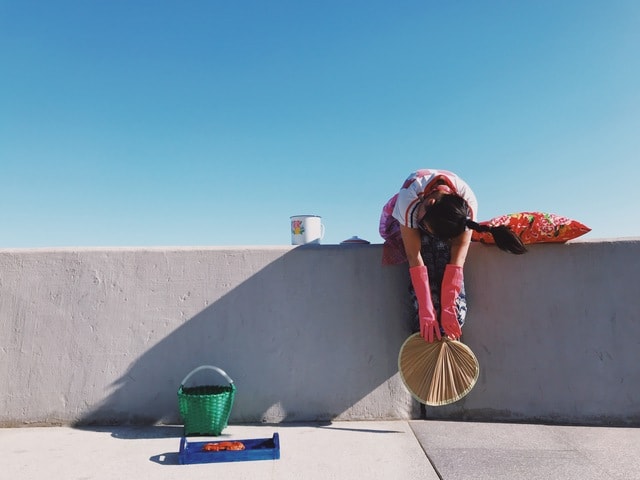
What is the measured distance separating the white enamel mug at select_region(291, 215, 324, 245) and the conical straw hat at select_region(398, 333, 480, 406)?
0.98m

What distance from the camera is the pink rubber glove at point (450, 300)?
8.07 ft

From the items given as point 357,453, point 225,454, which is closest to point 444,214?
point 357,453

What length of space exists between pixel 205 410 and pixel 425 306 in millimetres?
1236

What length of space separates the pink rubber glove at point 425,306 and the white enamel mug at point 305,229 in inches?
34.0

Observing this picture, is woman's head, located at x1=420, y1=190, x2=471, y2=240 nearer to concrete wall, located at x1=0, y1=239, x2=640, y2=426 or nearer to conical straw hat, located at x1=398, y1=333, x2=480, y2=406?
concrete wall, located at x1=0, y1=239, x2=640, y2=426

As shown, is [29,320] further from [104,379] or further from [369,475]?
[369,475]

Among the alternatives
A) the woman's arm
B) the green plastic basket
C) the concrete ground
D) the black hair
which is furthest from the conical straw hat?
the green plastic basket

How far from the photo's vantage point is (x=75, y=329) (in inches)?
107

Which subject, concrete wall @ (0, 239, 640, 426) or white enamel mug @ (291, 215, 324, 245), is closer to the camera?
concrete wall @ (0, 239, 640, 426)

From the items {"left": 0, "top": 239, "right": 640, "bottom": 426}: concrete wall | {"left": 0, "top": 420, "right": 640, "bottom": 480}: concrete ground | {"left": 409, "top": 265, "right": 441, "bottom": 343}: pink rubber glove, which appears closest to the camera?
{"left": 0, "top": 420, "right": 640, "bottom": 480}: concrete ground

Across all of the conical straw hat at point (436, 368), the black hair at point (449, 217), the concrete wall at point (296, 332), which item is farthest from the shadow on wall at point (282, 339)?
the black hair at point (449, 217)

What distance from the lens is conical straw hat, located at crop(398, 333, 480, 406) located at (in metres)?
2.47

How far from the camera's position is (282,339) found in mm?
2727

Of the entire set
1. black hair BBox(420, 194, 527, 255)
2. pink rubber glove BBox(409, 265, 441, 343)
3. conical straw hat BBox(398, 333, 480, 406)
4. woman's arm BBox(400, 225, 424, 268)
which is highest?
black hair BBox(420, 194, 527, 255)
